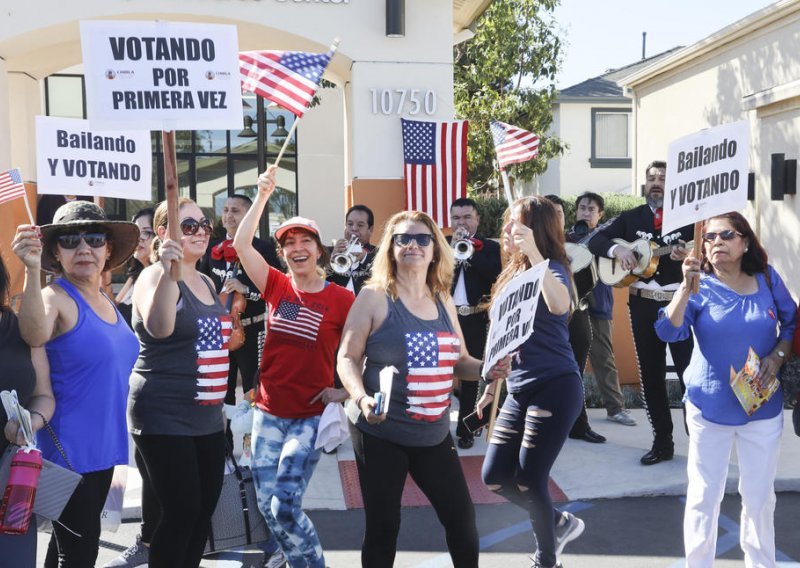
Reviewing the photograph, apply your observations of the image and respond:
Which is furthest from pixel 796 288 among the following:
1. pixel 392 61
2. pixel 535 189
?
pixel 535 189

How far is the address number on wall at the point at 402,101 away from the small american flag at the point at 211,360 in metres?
6.31

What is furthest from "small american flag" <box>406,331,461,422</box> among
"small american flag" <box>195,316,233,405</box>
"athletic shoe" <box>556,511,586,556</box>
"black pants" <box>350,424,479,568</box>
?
"athletic shoe" <box>556,511,586,556</box>

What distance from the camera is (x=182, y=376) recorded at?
13.5 feet

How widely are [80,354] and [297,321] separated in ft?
3.81

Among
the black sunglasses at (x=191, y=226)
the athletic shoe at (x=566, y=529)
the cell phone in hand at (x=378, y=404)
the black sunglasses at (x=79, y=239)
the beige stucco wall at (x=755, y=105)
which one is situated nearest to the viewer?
the cell phone in hand at (x=378, y=404)

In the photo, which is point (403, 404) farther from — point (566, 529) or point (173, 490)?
point (566, 529)

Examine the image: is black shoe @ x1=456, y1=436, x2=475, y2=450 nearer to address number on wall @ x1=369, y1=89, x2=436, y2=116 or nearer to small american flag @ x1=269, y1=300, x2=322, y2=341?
small american flag @ x1=269, y1=300, x2=322, y2=341

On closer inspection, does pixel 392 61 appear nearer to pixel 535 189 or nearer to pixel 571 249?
pixel 571 249

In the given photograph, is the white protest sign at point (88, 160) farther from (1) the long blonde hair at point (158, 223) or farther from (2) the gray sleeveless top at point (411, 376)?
(2) the gray sleeveless top at point (411, 376)

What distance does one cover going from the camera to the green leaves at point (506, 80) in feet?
66.6

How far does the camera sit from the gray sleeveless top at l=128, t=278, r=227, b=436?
13.3ft

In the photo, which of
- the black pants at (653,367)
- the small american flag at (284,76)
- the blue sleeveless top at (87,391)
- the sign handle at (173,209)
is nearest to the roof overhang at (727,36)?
the black pants at (653,367)

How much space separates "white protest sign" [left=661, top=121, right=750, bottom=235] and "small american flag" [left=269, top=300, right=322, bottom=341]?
69.8 inches

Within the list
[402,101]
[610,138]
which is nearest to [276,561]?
[402,101]
